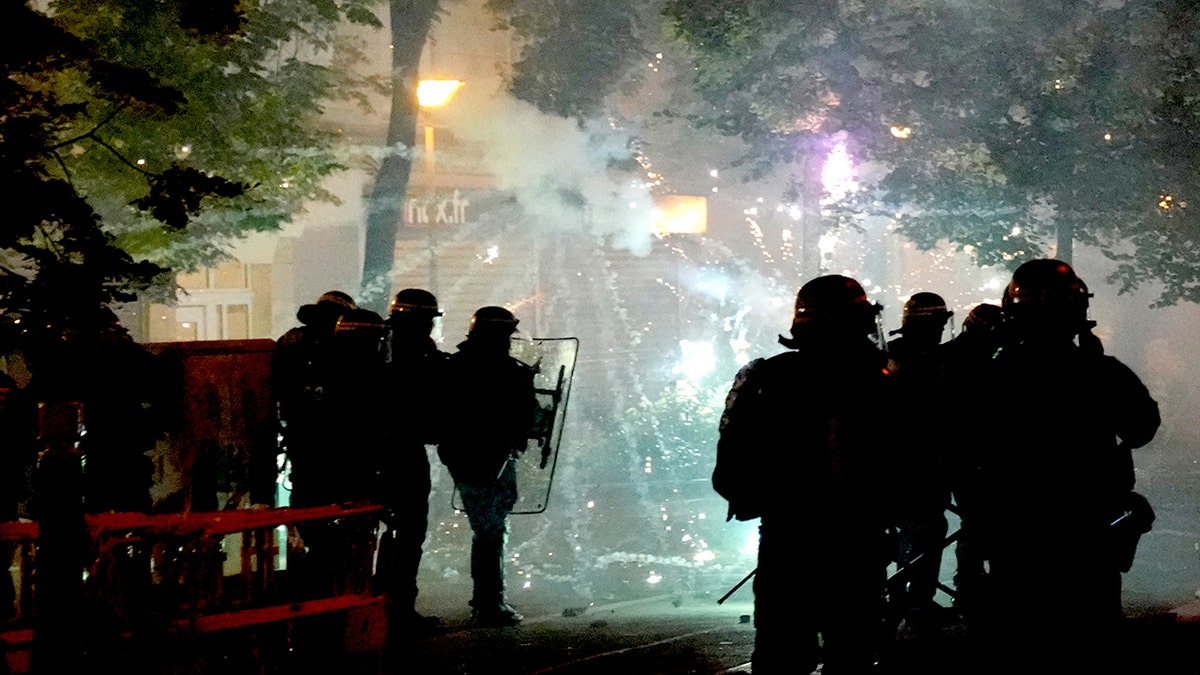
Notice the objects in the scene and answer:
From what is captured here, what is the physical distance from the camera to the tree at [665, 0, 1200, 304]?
13133 mm

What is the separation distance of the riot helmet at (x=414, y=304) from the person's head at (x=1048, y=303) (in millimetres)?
3415

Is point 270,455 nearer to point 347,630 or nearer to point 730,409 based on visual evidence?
point 347,630

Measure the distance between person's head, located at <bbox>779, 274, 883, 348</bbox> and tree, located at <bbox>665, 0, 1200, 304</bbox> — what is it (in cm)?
1089

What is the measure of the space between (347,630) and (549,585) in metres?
5.68

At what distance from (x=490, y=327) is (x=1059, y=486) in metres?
Result: 3.59

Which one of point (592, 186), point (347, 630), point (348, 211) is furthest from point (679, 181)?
point (347, 630)

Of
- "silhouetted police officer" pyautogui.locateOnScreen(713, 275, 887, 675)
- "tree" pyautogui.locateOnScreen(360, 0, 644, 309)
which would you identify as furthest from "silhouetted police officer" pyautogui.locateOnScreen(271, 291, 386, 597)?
"tree" pyautogui.locateOnScreen(360, 0, 644, 309)

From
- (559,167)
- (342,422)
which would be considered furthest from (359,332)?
(559,167)

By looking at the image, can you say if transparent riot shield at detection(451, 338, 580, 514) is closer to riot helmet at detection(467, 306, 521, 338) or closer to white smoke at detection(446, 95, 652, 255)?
riot helmet at detection(467, 306, 521, 338)

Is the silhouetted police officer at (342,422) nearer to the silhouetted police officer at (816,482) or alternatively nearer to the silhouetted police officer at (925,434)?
the silhouetted police officer at (816,482)

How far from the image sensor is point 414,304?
6.07 m

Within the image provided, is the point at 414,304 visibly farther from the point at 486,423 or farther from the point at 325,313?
the point at 486,423

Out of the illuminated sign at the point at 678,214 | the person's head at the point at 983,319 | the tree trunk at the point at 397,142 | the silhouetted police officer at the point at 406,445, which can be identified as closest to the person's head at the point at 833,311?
the silhouetted police officer at the point at 406,445

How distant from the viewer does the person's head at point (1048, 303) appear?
3.83 meters
